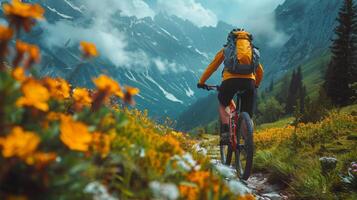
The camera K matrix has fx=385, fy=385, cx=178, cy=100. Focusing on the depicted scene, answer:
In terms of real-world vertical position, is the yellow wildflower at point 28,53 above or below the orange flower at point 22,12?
below

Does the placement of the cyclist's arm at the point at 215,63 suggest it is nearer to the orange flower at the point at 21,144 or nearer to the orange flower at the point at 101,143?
the orange flower at the point at 101,143

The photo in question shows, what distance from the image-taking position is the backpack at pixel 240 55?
7156 mm

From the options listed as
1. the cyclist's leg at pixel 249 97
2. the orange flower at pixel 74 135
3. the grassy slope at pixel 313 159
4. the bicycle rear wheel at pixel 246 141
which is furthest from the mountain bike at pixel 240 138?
the orange flower at pixel 74 135

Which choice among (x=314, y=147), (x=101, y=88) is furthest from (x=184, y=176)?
(x=314, y=147)

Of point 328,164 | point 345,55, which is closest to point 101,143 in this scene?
point 328,164

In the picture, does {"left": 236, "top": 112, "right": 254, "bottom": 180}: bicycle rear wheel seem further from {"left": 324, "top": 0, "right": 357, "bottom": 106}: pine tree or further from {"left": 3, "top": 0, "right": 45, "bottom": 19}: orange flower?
{"left": 324, "top": 0, "right": 357, "bottom": 106}: pine tree

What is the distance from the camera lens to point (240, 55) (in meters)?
7.13

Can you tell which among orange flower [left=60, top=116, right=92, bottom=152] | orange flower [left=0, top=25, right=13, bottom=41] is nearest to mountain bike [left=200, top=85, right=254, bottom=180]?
orange flower [left=60, top=116, right=92, bottom=152]

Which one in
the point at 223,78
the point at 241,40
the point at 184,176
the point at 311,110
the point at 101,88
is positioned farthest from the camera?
the point at 311,110

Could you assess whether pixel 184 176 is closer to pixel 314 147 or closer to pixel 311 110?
pixel 314 147

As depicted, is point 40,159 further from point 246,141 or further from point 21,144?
point 246,141

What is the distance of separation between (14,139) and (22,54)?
554 mm

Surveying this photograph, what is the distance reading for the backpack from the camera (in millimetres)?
7156

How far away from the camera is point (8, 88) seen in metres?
1.91
